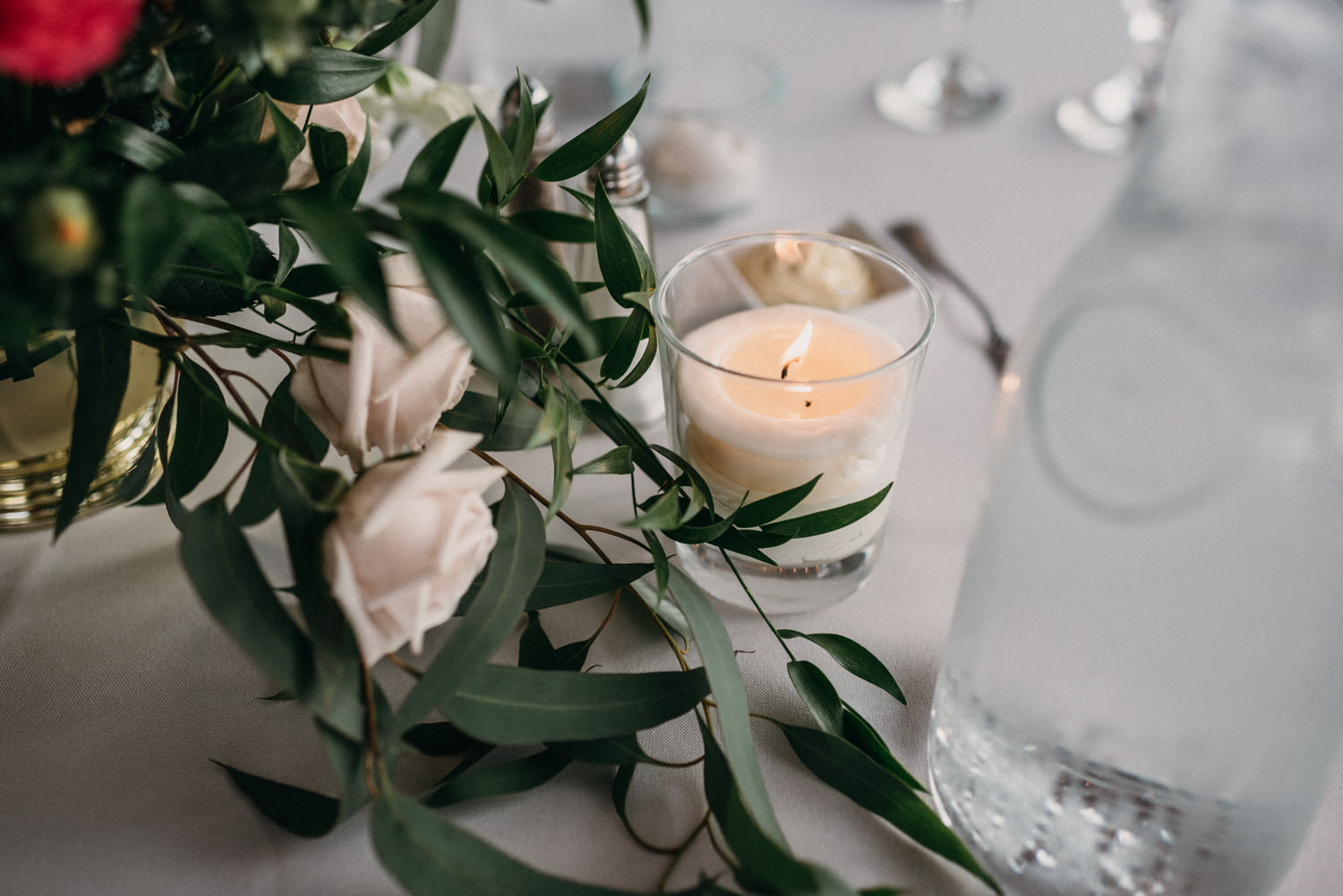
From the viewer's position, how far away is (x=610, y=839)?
0.31 metres

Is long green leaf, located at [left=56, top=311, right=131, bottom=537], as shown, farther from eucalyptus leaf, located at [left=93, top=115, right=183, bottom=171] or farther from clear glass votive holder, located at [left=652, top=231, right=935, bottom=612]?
clear glass votive holder, located at [left=652, top=231, right=935, bottom=612]

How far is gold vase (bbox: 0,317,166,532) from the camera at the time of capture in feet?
1.21

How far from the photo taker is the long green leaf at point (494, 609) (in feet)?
0.81

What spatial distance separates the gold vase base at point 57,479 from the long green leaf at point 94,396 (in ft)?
0.31

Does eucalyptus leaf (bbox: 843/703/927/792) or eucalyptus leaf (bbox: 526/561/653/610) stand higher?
eucalyptus leaf (bbox: 526/561/653/610)

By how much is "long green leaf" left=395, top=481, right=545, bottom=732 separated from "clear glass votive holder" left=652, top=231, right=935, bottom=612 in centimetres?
7

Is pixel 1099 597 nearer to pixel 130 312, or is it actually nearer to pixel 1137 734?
pixel 1137 734

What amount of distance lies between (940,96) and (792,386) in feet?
1.57

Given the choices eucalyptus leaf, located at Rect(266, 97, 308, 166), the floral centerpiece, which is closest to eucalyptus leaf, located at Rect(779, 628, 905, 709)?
the floral centerpiece

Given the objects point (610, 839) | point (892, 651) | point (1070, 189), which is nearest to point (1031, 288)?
point (1070, 189)

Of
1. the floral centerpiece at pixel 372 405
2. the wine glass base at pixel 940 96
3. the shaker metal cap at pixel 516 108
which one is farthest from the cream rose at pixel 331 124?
the wine glass base at pixel 940 96

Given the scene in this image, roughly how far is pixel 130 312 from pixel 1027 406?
0.28 m

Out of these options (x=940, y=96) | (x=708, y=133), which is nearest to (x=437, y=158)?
(x=708, y=133)

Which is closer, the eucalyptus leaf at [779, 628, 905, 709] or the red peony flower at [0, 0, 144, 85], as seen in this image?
the red peony flower at [0, 0, 144, 85]
